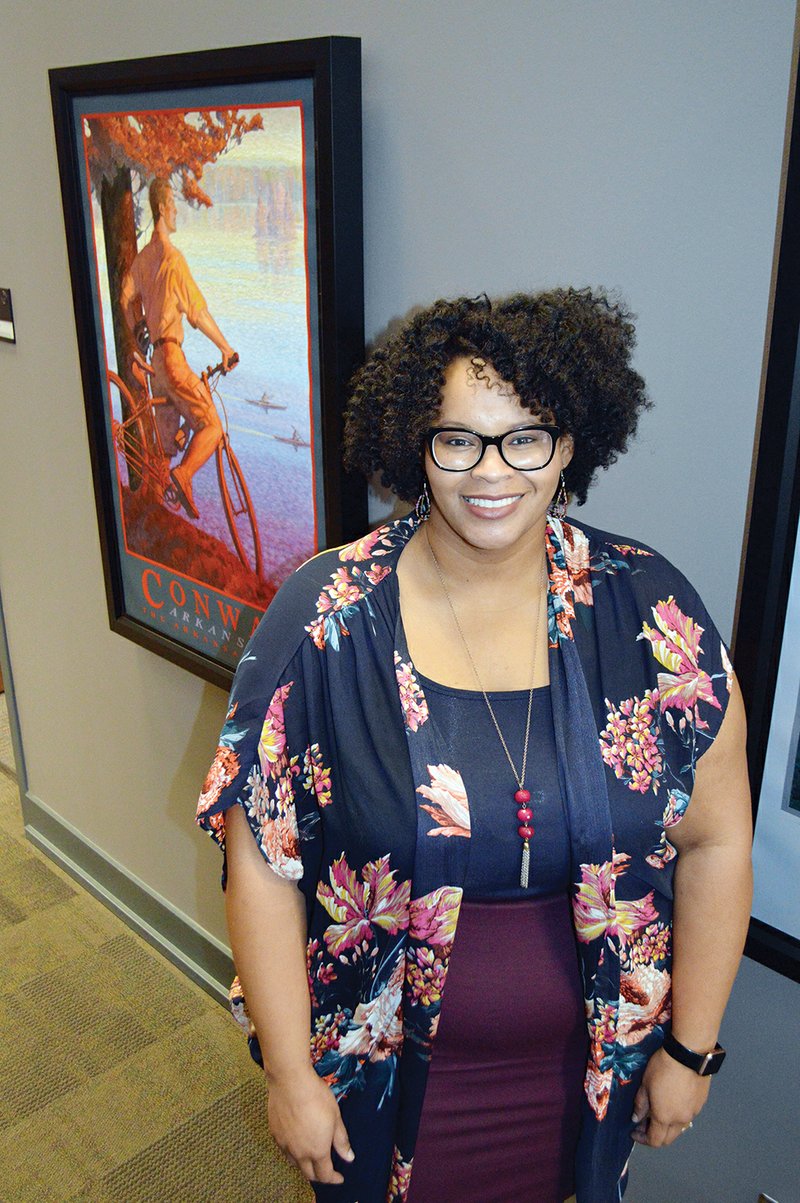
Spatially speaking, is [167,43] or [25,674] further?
[25,674]

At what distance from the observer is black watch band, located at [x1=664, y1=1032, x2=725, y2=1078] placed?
1378mm

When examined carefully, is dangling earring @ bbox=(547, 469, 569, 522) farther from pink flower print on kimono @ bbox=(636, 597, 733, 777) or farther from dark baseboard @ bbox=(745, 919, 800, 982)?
dark baseboard @ bbox=(745, 919, 800, 982)

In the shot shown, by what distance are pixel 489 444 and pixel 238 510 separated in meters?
0.99

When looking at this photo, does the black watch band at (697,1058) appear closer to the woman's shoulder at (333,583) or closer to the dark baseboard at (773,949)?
the dark baseboard at (773,949)

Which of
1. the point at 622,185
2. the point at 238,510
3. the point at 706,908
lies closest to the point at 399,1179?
the point at 706,908

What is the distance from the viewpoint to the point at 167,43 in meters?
1.97

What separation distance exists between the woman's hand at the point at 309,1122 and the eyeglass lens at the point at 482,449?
833 mm

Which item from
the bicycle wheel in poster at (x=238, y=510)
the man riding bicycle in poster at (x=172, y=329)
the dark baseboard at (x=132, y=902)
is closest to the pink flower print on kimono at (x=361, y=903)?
the bicycle wheel in poster at (x=238, y=510)

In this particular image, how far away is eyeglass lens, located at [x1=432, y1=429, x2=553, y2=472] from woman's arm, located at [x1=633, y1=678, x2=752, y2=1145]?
15.1 inches

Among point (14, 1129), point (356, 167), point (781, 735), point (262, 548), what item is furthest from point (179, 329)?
point (14, 1129)

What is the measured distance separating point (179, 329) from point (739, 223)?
120cm

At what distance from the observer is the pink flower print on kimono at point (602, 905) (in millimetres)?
1258

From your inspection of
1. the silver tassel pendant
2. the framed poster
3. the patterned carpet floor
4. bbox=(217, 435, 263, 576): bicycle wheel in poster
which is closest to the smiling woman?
the silver tassel pendant

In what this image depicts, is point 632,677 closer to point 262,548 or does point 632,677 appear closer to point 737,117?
point 737,117
